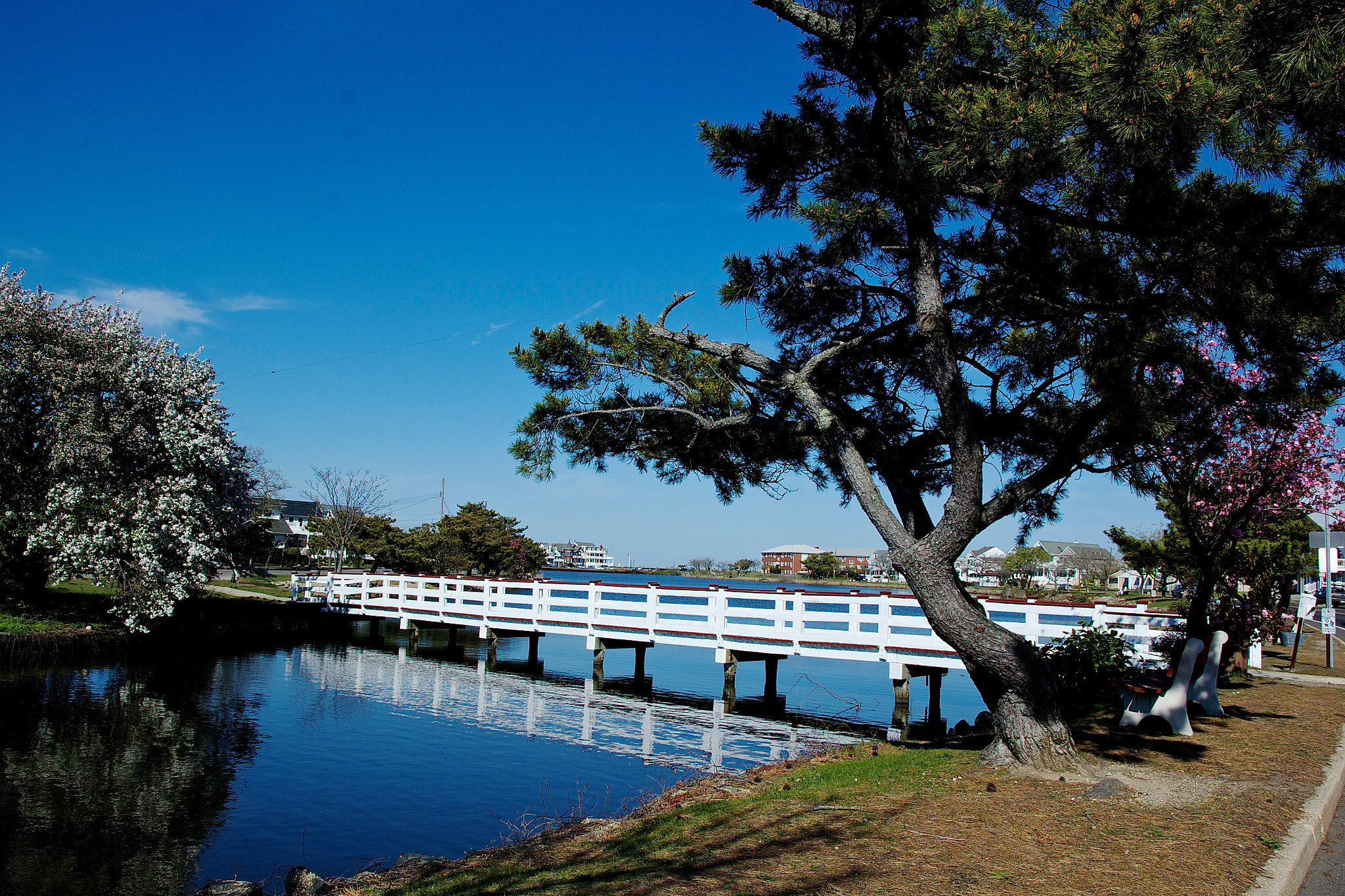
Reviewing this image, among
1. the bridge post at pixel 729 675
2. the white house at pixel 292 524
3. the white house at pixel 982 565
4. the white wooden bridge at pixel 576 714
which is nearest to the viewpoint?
the white wooden bridge at pixel 576 714

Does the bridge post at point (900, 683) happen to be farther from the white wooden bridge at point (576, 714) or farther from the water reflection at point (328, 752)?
the white wooden bridge at point (576, 714)

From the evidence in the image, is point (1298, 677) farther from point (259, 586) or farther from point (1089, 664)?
point (259, 586)

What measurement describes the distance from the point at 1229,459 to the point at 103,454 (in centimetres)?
2258

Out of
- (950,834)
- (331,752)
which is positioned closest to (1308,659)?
(950,834)

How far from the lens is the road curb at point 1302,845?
440 centimetres

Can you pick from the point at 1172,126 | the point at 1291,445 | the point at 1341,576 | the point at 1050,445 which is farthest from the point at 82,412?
the point at 1341,576

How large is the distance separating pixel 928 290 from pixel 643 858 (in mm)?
4851

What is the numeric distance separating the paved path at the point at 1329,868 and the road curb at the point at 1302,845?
0.03 meters

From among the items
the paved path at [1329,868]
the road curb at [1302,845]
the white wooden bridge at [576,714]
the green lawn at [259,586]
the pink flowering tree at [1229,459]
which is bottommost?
the white wooden bridge at [576,714]

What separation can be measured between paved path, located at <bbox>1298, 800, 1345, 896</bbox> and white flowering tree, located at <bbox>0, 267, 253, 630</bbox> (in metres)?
22.3

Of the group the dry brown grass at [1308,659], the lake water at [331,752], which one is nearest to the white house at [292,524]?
the lake water at [331,752]

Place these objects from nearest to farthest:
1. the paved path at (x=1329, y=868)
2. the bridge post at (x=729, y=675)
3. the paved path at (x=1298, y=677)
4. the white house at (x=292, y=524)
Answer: the paved path at (x=1329, y=868)
the paved path at (x=1298, y=677)
the bridge post at (x=729, y=675)
the white house at (x=292, y=524)

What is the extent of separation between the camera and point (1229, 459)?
39.8ft

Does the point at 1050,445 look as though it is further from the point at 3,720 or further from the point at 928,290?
the point at 3,720
